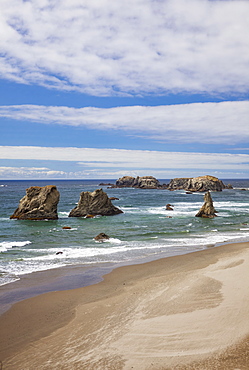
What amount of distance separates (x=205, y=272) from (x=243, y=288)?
12.1 ft

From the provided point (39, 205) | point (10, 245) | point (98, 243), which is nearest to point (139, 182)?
point (39, 205)

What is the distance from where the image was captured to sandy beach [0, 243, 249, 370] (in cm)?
831

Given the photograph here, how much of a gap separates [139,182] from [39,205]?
13010cm

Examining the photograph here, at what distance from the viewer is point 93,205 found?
50188 mm

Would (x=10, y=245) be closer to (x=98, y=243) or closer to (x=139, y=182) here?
(x=98, y=243)

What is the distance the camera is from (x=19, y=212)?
45.8m

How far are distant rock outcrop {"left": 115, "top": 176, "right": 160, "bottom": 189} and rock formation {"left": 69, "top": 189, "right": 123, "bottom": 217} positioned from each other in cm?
11549

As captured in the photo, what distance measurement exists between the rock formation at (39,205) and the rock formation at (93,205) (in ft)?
14.0

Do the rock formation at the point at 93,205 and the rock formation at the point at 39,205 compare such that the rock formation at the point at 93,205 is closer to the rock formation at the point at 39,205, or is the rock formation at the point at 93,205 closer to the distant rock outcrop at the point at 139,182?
the rock formation at the point at 39,205

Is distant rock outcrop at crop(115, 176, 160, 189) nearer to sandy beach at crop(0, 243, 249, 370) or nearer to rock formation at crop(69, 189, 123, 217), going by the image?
rock formation at crop(69, 189, 123, 217)

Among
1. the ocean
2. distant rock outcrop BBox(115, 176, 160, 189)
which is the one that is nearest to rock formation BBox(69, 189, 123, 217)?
the ocean

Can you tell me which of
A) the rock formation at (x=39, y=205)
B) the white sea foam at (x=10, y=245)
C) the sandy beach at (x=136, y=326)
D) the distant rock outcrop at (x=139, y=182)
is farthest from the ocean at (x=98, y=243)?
the distant rock outcrop at (x=139, y=182)

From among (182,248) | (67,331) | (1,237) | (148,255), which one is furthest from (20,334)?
(1,237)

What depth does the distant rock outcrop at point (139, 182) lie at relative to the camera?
550 ft
